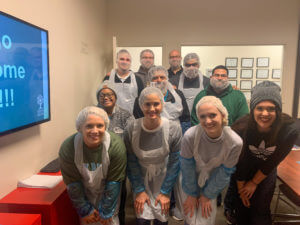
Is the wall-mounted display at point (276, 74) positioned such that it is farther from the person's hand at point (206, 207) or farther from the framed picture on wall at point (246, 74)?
the person's hand at point (206, 207)

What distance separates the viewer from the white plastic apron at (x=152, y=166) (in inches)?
74.2

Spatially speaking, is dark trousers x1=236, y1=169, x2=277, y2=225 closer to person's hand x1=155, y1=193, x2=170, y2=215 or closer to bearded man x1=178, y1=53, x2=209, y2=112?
person's hand x1=155, y1=193, x2=170, y2=215

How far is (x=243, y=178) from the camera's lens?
199 cm

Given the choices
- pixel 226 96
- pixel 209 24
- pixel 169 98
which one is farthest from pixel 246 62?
pixel 169 98

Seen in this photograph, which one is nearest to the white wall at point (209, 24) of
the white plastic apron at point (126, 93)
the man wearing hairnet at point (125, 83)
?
the man wearing hairnet at point (125, 83)

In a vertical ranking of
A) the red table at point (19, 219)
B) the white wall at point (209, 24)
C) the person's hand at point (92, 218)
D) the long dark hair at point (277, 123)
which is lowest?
the person's hand at point (92, 218)

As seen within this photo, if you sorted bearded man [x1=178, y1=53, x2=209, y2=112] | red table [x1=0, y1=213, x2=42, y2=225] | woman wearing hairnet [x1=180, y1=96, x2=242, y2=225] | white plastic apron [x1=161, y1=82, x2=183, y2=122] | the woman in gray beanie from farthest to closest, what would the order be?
bearded man [x1=178, y1=53, x2=209, y2=112] → white plastic apron [x1=161, y1=82, x2=183, y2=122] → the woman in gray beanie → woman wearing hairnet [x1=180, y1=96, x2=242, y2=225] → red table [x1=0, y1=213, x2=42, y2=225]

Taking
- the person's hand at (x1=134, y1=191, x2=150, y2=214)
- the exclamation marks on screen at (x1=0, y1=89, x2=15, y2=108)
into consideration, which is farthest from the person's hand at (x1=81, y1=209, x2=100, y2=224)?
the exclamation marks on screen at (x1=0, y1=89, x2=15, y2=108)

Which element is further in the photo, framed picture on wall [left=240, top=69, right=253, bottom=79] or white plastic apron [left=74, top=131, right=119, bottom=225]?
framed picture on wall [left=240, top=69, right=253, bottom=79]

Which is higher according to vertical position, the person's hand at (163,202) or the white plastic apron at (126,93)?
the white plastic apron at (126,93)

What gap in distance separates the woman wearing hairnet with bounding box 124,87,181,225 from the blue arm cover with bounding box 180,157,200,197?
11 cm

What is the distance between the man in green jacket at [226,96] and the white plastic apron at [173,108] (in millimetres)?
176

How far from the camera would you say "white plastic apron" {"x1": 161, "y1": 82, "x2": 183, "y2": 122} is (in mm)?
2557

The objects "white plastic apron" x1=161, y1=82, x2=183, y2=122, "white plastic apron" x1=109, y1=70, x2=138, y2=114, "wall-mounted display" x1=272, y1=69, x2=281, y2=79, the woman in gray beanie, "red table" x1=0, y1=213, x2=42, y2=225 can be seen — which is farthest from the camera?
"wall-mounted display" x1=272, y1=69, x2=281, y2=79
